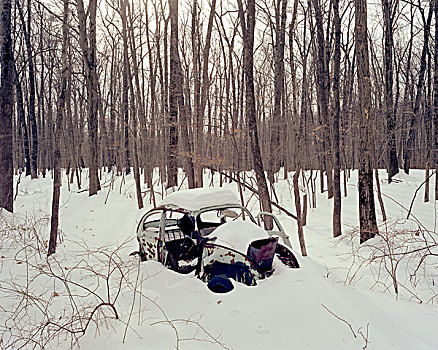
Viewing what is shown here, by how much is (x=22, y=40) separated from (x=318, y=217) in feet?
88.1

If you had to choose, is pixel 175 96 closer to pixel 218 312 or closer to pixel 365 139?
pixel 365 139

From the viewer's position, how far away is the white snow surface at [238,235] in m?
4.74

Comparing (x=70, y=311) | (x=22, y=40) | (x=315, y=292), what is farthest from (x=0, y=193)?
(x=22, y=40)

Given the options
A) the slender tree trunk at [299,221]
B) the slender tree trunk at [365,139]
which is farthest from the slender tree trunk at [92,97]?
the slender tree trunk at [365,139]

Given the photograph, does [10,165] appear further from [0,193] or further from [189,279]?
[189,279]

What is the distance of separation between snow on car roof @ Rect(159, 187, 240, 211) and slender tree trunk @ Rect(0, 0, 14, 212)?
573 cm

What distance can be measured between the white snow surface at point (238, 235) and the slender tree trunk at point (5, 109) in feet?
22.8

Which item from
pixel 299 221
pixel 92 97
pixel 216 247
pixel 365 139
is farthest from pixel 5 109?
pixel 365 139

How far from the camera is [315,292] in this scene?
4.23 metres

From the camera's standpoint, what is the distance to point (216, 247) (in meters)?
4.58

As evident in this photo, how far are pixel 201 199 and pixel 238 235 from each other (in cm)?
93

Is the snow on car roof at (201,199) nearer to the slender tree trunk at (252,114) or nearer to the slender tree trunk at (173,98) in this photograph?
the slender tree trunk at (252,114)

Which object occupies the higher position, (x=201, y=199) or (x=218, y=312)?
(x=201, y=199)

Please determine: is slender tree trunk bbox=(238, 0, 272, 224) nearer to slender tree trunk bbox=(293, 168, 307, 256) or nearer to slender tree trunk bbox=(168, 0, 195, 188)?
slender tree trunk bbox=(293, 168, 307, 256)
